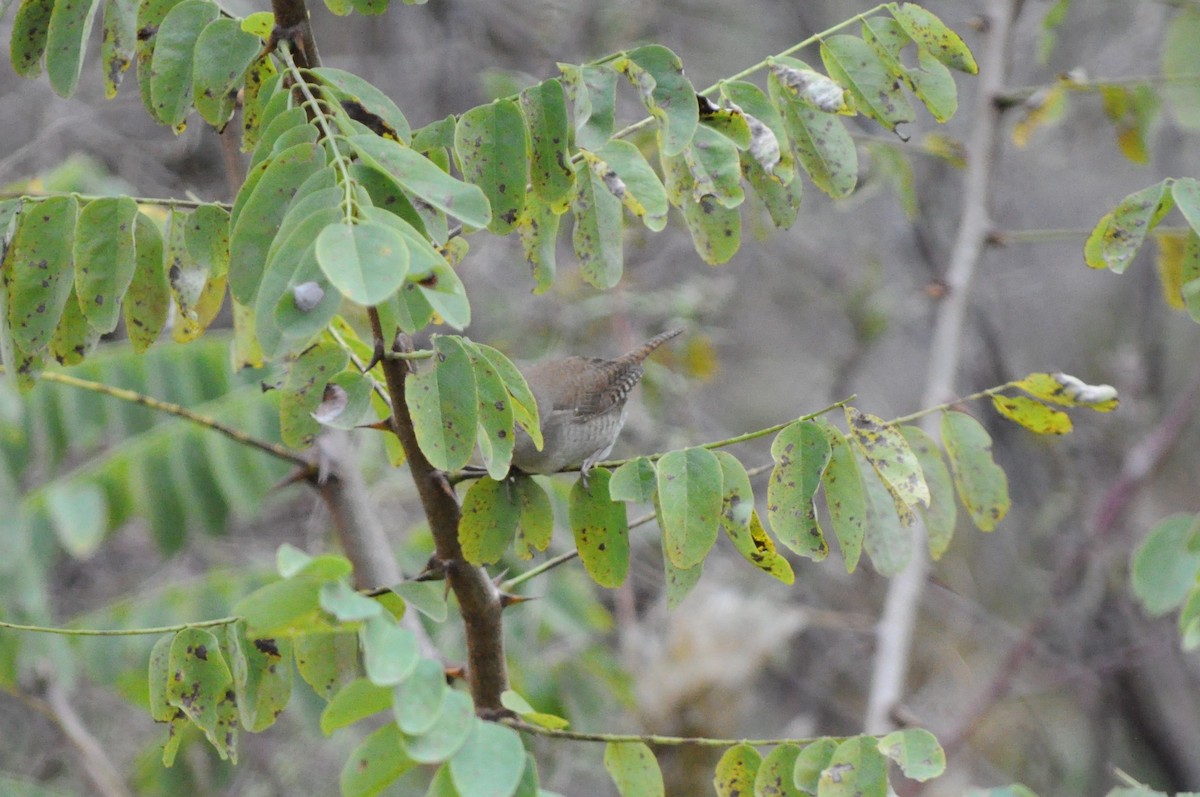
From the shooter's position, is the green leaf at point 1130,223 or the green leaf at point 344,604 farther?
the green leaf at point 1130,223

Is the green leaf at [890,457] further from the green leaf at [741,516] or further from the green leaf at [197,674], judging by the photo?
the green leaf at [197,674]

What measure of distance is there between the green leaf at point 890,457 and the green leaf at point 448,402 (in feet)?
1.57

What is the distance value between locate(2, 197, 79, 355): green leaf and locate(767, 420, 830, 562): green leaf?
39.6 inches

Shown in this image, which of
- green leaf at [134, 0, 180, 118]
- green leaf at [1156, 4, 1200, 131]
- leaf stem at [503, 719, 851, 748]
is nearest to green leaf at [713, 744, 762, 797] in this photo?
leaf stem at [503, 719, 851, 748]

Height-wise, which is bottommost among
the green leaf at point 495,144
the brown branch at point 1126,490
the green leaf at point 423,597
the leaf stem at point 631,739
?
the brown branch at point 1126,490

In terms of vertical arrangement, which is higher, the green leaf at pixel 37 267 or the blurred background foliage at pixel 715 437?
the green leaf at pixel 37 267

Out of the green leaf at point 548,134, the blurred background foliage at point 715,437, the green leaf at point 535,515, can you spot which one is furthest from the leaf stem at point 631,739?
the blurred background foliage at point 715,437

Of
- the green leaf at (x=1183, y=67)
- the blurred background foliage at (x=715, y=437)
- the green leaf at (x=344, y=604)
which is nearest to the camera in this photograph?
the green leaf at (x=344, y=604)

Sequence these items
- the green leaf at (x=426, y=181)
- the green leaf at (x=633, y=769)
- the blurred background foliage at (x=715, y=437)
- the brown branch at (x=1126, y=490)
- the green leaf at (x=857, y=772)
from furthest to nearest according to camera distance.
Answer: the brown branch at (x=1126, y=490) < the blurred background foliage at (x=715, y=437) < the green leaf at (x=633, y=769) < the green leaf at (x=857, y=772) < the green leaf at (x=426, y=181)

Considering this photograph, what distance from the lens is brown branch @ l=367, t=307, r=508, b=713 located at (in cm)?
162

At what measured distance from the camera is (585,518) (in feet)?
5.46

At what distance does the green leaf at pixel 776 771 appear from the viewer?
5.12 ft

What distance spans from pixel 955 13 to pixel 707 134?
5.94 meters

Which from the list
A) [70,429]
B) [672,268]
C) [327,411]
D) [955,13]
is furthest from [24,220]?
[955,13]
